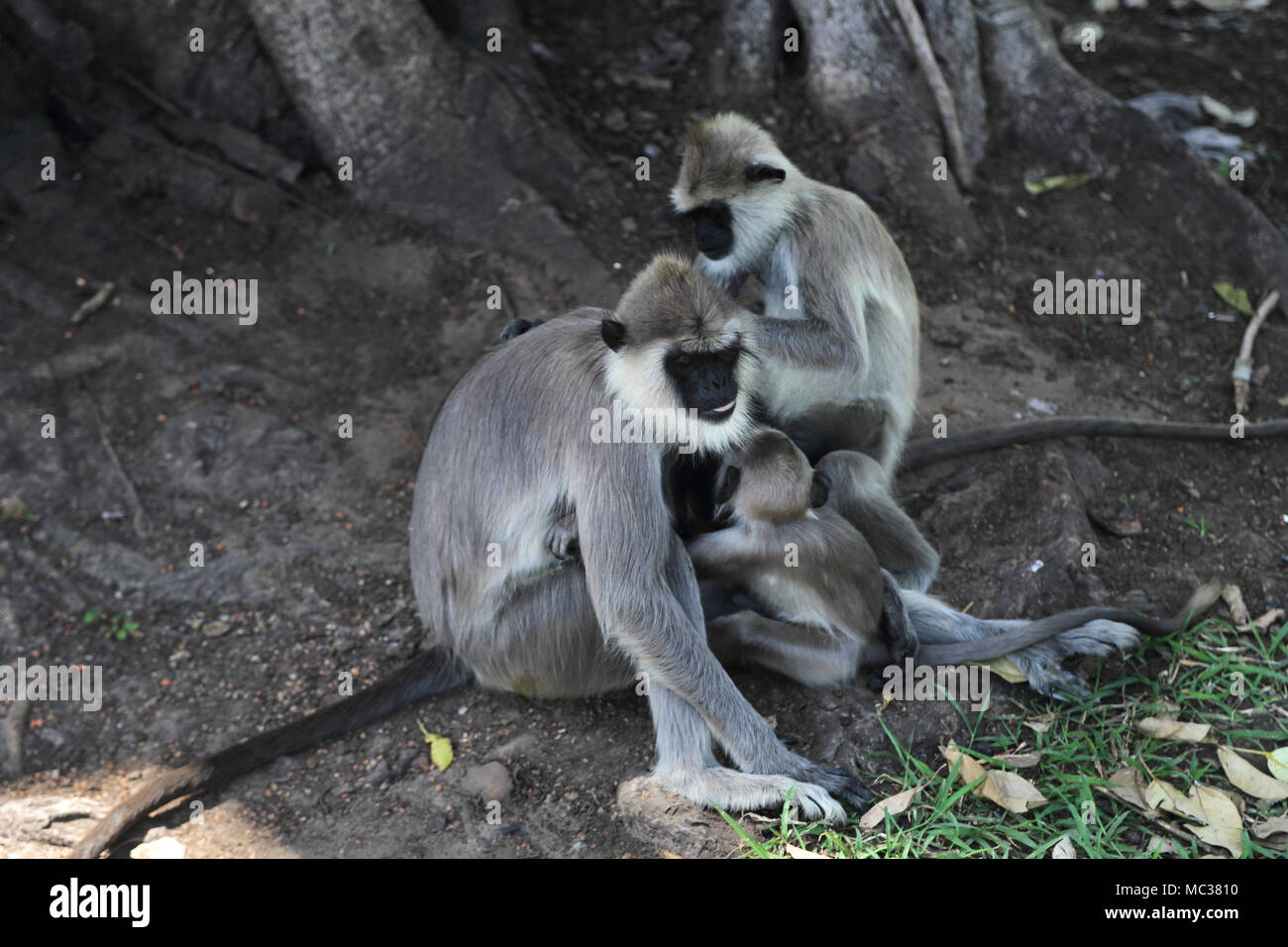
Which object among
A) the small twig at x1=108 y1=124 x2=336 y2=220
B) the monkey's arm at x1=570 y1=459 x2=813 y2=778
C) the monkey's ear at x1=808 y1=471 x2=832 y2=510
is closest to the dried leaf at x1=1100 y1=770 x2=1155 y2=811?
the monkey's arm at x1=570 y1=459 x2=813 y2=778

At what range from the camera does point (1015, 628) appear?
12.8 feet

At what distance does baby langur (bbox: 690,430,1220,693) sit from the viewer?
3561 millimetres

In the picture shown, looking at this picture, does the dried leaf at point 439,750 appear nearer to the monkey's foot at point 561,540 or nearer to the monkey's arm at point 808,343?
the monkey's foot at point 561,540

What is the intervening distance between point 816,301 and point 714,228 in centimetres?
48

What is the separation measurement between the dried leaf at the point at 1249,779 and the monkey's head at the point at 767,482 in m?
1.49

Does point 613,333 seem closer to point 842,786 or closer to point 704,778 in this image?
point 704,778

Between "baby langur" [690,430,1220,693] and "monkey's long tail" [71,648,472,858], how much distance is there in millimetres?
966

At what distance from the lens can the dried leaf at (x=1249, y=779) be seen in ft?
11.1

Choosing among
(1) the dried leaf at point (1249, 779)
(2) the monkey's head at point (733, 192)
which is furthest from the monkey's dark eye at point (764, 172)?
(1) the dried leaf at point (1249, 779)

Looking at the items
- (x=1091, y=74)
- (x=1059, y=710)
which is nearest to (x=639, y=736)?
(x=1059, y=710)

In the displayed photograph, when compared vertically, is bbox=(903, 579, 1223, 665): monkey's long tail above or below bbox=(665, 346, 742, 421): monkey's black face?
below

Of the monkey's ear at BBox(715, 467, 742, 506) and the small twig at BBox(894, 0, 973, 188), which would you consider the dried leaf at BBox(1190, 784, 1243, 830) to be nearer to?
the monkey's ear at BBox(715, 467, 742, 506)

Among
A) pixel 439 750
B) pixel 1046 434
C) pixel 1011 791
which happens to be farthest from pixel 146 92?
pixel 1011 791
